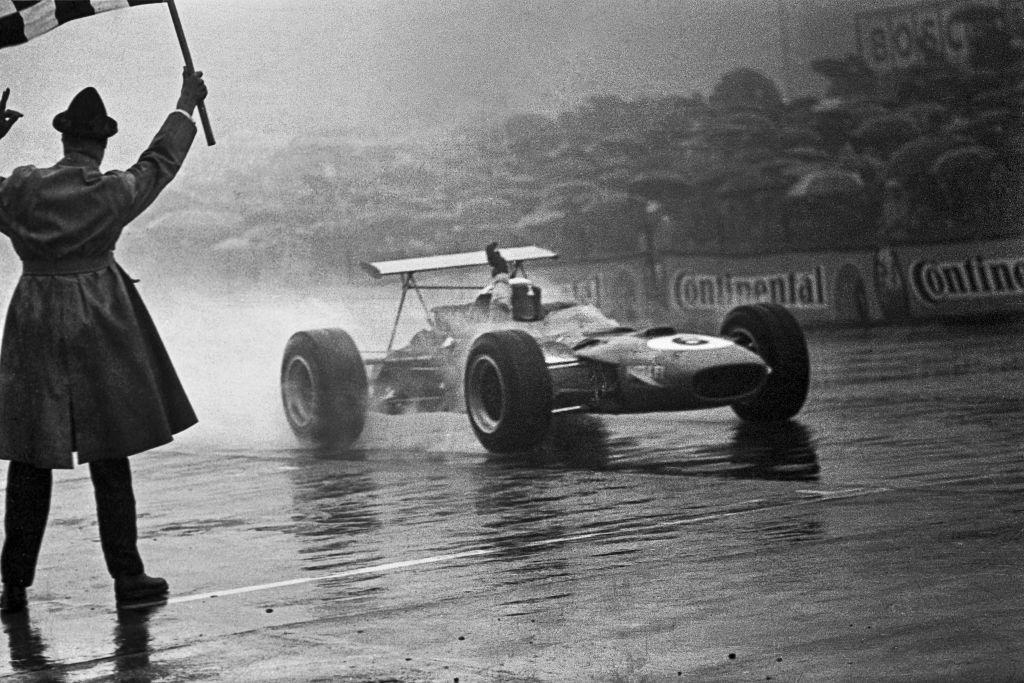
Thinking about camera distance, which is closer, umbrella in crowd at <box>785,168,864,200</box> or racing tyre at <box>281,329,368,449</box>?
racing tyre at <box>281,329,368,449</box>

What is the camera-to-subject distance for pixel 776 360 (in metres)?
11.8

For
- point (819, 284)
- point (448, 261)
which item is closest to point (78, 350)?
point (448, 261)

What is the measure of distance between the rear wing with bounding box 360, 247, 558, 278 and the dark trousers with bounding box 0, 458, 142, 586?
21.4 feet

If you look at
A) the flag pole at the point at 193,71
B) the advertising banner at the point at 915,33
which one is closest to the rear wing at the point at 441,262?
the flag pole at the point at 193,71

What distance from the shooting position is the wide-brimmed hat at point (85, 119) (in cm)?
627

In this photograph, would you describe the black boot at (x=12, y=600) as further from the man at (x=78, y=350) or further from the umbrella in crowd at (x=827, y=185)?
the umbrella in crowd at (x=827, y=185)

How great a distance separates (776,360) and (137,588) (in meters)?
6.26

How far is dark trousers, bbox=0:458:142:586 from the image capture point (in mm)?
6172

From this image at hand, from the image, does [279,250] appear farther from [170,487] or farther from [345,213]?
[170,487]

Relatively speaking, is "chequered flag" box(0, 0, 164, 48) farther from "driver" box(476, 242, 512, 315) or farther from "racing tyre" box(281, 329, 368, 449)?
→ "racing tyre" box(281, 329, 368, 449)

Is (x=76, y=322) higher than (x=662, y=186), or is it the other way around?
(x=662, y=186)

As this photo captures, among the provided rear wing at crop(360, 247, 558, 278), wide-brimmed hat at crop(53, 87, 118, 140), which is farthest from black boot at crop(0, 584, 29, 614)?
rear wing at crop(360, 247, 558, 278)

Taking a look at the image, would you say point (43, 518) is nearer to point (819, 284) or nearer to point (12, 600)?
point (12, 600)

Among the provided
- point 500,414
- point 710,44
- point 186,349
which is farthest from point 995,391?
point 710,44
